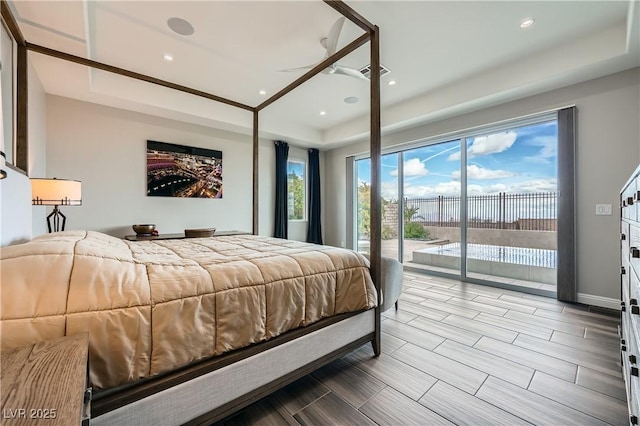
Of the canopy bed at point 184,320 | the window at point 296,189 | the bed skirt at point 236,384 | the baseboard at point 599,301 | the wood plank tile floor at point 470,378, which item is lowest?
the wood plank tile floor at point 470,378

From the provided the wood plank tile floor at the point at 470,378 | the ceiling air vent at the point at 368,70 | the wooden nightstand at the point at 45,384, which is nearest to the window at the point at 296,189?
the ceiling air vent at the point at 368,70

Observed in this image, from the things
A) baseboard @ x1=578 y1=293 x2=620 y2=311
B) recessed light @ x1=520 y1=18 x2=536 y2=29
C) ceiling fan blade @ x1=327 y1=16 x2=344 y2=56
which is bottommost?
baseboard @ x1=578 y1=293 x2=620 y2=311

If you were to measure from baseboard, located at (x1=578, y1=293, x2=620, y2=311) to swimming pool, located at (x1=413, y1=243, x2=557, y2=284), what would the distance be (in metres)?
0.37

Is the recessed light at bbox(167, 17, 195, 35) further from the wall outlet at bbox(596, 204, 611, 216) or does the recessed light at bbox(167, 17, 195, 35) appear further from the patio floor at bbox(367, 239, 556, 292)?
the wall outlet at bbox(596, 204, 611, 216)

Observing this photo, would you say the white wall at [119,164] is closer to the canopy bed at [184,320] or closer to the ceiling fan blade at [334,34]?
the canopy bed at [184,320]

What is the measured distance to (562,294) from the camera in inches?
122

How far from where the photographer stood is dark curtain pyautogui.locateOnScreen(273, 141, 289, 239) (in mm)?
5316

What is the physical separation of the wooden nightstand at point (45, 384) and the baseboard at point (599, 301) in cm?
426

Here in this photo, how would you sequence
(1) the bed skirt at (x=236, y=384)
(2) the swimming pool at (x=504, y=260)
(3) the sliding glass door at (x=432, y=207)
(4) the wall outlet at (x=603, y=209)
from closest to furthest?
(1) the bed skirt at (x=236, y=384) → (4) the wall outlet at (x=603, y=209) → (2) the swimming pool at (x=504, y=260) → (3) the sliding glass door at (x=432, y=207)

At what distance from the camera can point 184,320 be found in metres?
1.10

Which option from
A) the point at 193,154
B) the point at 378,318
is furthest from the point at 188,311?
the point at 193,154

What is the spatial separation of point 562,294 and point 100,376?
4.25 metres

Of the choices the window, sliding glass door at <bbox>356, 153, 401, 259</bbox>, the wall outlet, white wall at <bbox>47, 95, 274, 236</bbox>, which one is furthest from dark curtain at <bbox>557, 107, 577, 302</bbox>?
white wall at <bbox>47, 95, 274, 236</bbox>

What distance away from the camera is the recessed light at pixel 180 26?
2.40 m
